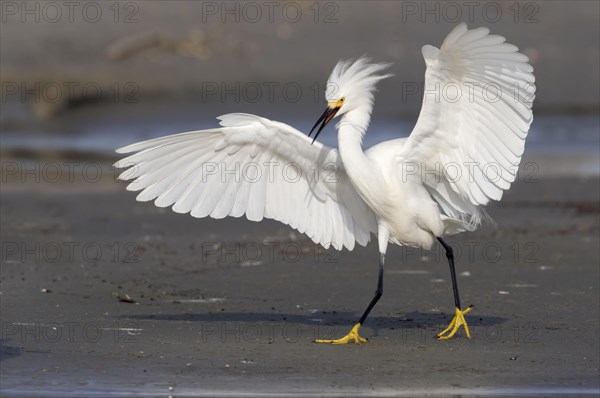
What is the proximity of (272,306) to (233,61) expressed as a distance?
1876cm

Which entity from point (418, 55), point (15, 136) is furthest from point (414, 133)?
point (418, 55)

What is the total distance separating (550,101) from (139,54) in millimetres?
9747

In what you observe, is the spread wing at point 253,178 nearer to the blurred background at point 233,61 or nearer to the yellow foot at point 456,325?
the yellow foot at point 456,325

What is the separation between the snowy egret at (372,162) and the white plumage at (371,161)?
0.4 inches

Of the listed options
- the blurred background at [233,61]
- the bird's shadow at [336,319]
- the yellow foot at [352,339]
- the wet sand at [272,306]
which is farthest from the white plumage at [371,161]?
the blurred background at [233,61]

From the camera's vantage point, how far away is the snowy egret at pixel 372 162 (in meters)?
9.12

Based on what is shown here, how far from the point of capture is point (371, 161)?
31.5 ft

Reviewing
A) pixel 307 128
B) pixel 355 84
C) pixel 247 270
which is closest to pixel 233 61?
pixel 307 128

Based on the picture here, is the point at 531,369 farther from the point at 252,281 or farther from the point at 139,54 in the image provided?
the point at 139,54

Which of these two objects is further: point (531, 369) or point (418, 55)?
point (418, 55)

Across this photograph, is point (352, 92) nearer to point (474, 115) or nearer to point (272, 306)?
point (474, 115)

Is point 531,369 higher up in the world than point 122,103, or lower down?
lower down

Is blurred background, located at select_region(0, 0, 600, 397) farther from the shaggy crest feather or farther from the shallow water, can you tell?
the shaggy crest feather

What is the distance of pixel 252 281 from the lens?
464 inches
